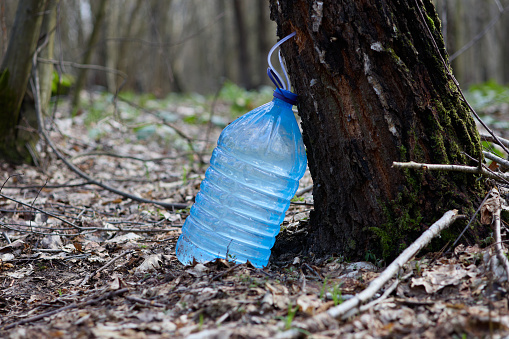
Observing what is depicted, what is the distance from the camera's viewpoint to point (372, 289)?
163 centimetres

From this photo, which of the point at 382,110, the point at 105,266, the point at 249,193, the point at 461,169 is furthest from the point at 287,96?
the point at 105,266

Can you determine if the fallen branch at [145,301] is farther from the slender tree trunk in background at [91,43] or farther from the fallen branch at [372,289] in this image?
the slender tree trunk in background at [91,43]

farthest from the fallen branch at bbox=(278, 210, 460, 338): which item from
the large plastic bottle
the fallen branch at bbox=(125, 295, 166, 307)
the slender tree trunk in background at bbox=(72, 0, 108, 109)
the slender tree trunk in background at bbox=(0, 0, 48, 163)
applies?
the slender tree trunk in background at bbox=(72, 0, 108, 109)

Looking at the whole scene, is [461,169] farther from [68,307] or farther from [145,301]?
[68,307]

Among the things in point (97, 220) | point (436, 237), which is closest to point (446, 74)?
point (436, 237)

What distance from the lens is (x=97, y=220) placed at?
11.0ft

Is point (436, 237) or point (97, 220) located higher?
point (436, 237)

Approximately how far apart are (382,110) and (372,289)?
864 mm

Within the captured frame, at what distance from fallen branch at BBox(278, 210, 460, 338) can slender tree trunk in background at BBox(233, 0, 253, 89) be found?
39.1 ft

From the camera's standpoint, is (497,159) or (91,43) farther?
(91,43)

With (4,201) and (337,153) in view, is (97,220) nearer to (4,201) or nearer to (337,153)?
(4,201)

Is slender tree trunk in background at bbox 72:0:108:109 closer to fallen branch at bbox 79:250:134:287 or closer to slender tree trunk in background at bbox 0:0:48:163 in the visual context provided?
slender tree trunk in background at bbox 0:0:48:163

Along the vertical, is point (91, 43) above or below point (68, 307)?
above

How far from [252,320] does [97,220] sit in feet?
7.08
